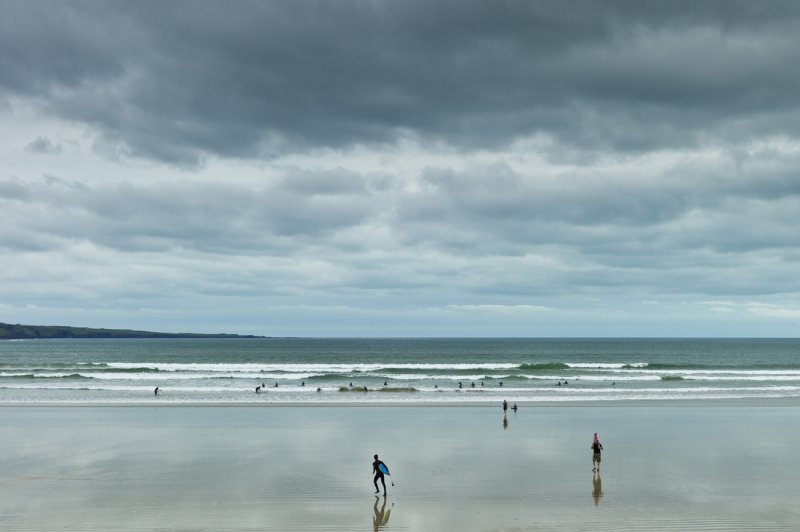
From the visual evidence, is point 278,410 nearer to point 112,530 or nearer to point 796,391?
point 112,530

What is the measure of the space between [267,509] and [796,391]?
168ft

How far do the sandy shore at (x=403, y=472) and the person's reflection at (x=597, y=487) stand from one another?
0.20ft

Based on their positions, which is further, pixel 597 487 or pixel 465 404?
pixel 465 404

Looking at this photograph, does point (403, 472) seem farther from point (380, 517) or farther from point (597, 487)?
point (597, 487)

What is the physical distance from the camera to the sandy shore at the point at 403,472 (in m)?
18.6

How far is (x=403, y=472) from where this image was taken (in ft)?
78.8

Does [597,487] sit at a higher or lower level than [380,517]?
higher

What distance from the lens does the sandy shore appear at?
1861cm

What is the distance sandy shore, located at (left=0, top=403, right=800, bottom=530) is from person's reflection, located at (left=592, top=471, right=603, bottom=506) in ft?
0.20

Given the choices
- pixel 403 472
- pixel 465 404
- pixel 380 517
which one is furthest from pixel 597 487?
pixel 465 404

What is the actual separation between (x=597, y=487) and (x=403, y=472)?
6.71 metres

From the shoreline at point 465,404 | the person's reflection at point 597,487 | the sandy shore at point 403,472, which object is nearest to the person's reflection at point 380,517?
the sandy shore at point 403,472

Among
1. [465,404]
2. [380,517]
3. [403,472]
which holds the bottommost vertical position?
[380,517]

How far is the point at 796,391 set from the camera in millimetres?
55219
